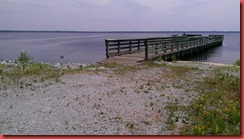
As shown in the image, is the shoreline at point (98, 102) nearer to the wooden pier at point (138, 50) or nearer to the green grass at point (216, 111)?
the green grass at point (216, 111)

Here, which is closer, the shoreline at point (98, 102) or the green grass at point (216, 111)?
the green grass at point (216, 111)

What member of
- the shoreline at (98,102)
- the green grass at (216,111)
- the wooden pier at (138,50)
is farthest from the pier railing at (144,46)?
the green grass at (216,111)

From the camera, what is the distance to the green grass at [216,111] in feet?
18.4

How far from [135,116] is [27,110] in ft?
Result: 9.70

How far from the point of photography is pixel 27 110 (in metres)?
6.94

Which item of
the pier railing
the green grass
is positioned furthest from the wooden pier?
the green grass

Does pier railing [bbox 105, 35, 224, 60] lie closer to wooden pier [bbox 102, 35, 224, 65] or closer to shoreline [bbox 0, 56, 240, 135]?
wooden pier [bbox 102, 35, 224, 65]

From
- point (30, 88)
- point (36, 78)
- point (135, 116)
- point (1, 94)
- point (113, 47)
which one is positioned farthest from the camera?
point (113, 47)

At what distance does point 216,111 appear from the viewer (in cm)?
→ 680

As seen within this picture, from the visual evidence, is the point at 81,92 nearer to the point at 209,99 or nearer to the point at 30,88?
the point at 30,88

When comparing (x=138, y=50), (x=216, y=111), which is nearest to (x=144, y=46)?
(x=138, y=50)

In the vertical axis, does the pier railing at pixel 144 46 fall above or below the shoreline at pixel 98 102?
above

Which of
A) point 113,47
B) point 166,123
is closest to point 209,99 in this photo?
point 166,123

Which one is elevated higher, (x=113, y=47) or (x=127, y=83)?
(x=113, y=47)
